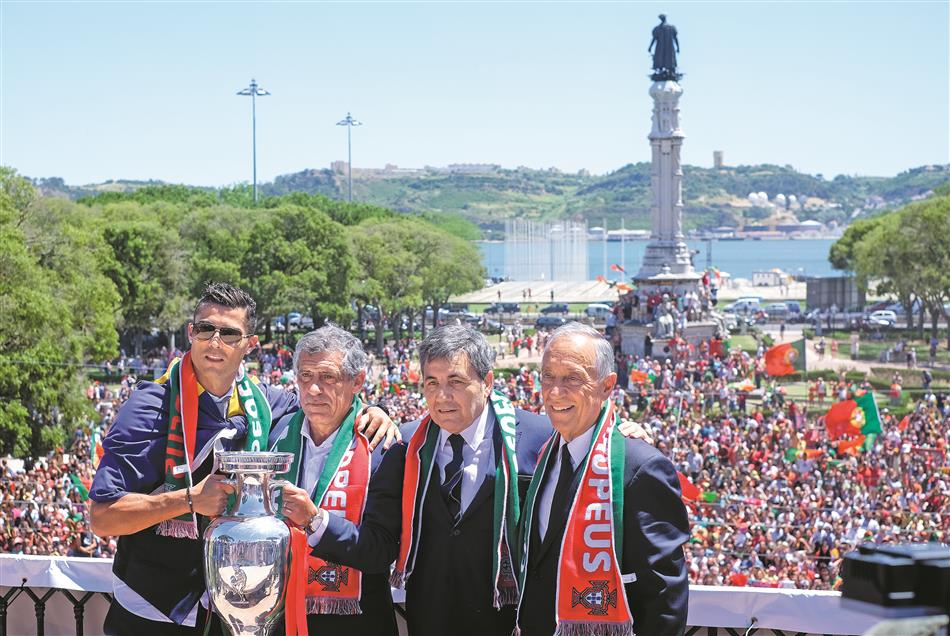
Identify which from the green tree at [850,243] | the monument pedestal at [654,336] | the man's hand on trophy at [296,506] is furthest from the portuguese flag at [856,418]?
the green tree at [850,243]

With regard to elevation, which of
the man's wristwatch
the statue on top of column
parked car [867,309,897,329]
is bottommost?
→ parked car [867,309,897,329]

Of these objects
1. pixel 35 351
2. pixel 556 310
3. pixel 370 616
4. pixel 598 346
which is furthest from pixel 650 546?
pixel 556 310

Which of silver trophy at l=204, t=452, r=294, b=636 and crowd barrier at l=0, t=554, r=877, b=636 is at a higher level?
silver trophy at l=204, t=452, r=294, b=636

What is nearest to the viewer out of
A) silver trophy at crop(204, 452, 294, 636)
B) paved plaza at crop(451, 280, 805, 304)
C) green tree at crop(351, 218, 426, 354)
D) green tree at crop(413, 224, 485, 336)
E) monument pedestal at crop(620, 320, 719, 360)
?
silver trophy at crop(204, 452, 294, 636)

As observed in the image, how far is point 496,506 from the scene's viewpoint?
461 cm

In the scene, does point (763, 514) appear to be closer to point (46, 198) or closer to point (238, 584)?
point (238, 584)

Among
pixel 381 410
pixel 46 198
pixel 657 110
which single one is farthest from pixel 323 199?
pixel 381 410

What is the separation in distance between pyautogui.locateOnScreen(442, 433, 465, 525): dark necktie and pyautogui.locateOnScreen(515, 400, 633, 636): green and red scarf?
45 cm

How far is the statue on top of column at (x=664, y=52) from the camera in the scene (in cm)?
5400

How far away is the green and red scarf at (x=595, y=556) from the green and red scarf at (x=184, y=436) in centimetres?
130

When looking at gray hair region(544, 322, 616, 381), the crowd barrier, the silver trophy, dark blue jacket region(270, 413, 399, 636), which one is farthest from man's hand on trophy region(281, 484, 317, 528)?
the crowd barrier

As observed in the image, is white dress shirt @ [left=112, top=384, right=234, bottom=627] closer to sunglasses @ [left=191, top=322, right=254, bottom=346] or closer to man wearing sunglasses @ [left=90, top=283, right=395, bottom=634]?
man wearing sunglasses @ [left=90, top=283, right=395, bottom=634]

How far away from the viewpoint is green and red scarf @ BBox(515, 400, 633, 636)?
4.36 meters

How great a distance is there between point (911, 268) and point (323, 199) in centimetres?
3854
